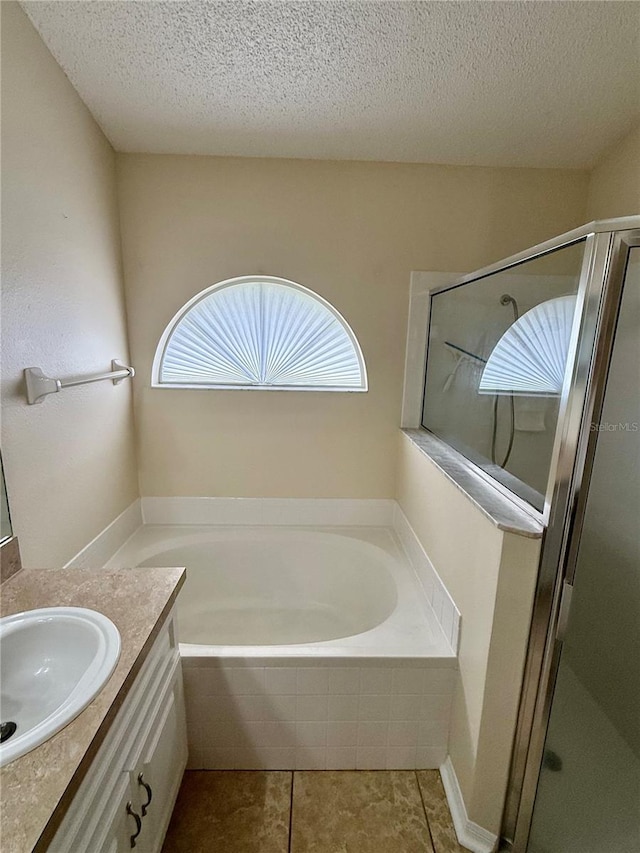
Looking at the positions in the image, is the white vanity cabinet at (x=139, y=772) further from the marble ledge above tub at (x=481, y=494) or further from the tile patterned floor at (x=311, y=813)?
the marble ledge above tub at (x=481, y=494)

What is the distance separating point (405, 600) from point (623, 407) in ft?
3.57

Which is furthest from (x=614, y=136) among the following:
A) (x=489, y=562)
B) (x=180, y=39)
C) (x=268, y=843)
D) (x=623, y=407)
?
(x=268, y=843)

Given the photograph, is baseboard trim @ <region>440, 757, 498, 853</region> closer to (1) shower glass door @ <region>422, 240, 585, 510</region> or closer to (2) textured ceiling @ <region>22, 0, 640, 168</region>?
(1) shower glass door @ <region>422, 240, 585, 510</region>

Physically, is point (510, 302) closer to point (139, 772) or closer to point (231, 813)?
point (139, 772)

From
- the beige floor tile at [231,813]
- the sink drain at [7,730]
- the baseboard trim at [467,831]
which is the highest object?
the sink drain at [7,730]

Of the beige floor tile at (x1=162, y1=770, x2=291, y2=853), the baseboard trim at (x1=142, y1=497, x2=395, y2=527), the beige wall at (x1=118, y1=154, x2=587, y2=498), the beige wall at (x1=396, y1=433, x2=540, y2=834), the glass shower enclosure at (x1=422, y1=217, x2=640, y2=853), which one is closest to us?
the glass shower enclosure at (x1=422, y1=217, x2=640, y2=853)

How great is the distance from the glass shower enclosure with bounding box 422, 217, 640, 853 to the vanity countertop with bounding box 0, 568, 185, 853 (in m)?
1.04

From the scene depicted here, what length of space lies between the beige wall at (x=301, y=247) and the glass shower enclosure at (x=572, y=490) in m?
0.49

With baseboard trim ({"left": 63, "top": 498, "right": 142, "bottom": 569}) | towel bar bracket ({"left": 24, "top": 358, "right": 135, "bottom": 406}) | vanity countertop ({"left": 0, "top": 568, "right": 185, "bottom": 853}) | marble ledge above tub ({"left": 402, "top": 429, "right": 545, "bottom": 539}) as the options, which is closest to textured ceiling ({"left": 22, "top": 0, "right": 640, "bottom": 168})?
towel bar bracket ({"left": 24, "top": 358, "right": 135, "bottom": 406})

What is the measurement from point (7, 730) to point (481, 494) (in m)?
1.33

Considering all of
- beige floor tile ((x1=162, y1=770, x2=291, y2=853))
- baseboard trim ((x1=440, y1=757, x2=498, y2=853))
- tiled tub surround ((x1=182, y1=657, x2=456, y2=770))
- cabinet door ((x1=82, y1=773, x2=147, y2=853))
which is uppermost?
cabinet door ((x1=82, y1=773, x2=147, y2=853))

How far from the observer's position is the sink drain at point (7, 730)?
79cm

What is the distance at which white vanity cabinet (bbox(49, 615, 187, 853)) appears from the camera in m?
0.73

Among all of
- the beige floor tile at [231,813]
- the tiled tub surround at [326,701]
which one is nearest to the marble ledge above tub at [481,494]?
the tiled tub surround at [326,701]
